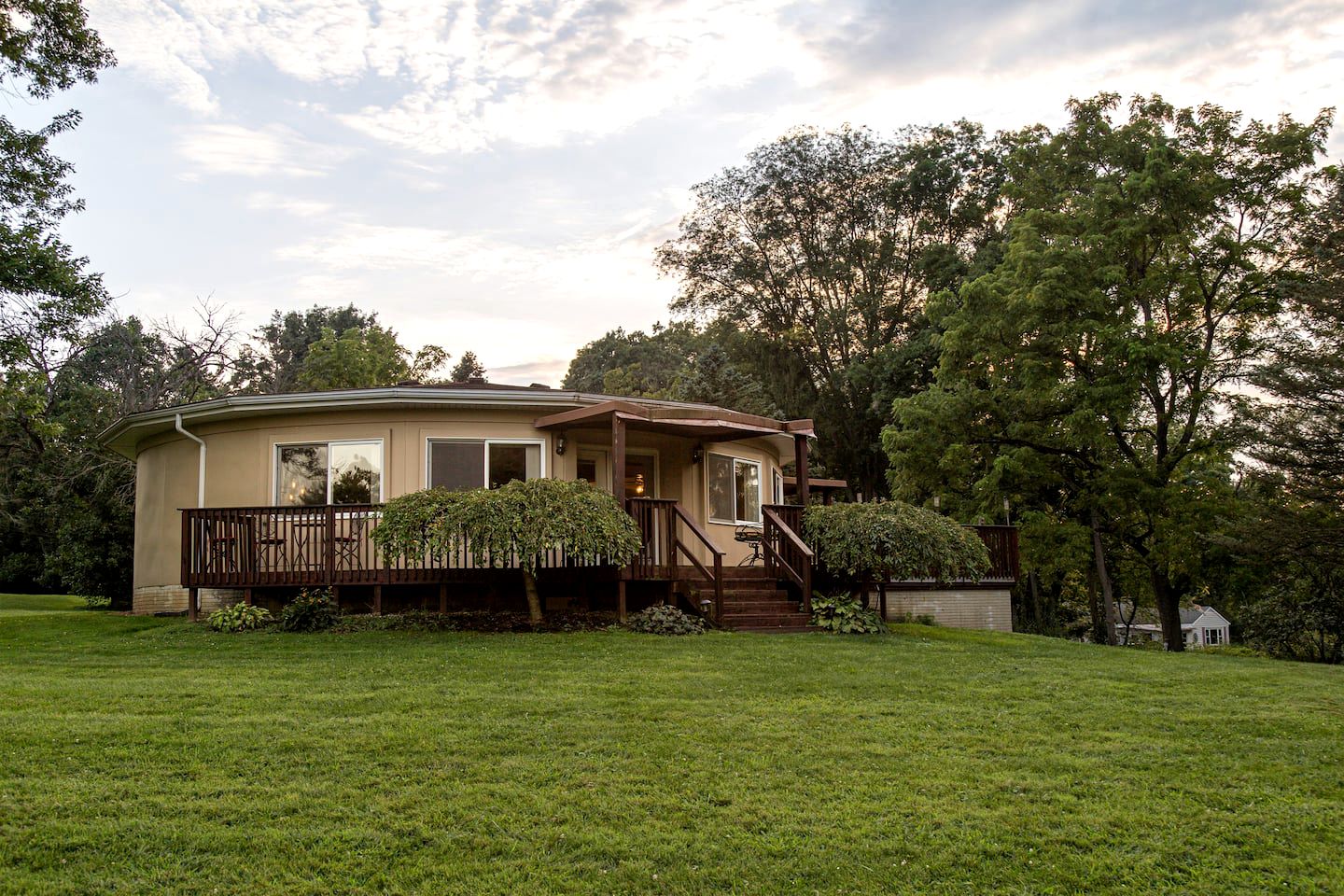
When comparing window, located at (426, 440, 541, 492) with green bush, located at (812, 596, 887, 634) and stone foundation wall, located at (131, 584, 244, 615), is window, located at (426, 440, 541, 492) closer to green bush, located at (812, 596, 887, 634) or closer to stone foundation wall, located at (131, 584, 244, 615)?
stone foundation wall, located at (131, 584, 244, 615)

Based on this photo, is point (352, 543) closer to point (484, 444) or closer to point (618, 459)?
point (484, 444)

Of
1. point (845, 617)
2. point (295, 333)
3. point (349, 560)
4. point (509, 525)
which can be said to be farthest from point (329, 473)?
point (295, 333)

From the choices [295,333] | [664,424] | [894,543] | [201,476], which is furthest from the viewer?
[295,333]

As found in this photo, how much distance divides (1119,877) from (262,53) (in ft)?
55.5

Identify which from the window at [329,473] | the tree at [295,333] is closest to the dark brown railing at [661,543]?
the window at [329,473]

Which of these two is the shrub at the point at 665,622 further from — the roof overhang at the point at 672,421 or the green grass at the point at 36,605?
the green grass at the point at 36,605

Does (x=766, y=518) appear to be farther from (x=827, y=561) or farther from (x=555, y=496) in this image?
(x=555, y=496)

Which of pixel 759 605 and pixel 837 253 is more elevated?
pixel 837 253

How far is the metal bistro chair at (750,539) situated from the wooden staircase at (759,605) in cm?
101

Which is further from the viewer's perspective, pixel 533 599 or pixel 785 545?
pixel 785 545

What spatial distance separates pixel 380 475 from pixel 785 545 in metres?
5.85

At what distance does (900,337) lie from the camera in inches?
1245

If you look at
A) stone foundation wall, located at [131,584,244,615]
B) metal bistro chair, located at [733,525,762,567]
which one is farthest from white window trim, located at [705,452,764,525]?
stone foundation wall, located at [131,584,244,615]

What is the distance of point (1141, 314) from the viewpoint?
22953mm
